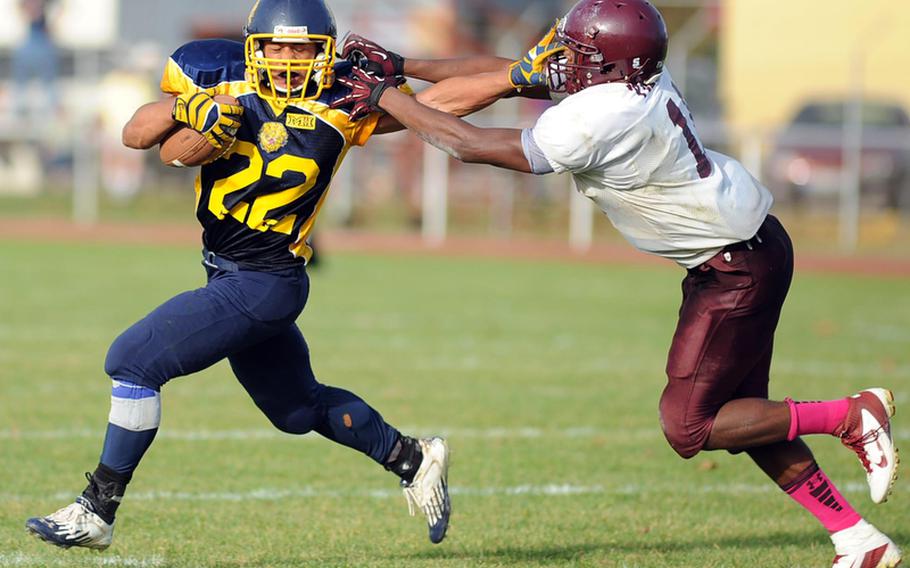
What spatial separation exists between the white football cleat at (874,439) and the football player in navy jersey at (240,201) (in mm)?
1704

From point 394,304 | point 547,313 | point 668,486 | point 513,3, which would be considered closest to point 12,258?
point 394,304

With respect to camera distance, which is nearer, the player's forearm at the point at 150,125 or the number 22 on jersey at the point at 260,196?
the player's forearm at the point at 150,125

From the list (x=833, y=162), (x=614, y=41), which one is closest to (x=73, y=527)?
(x=614, y=41)

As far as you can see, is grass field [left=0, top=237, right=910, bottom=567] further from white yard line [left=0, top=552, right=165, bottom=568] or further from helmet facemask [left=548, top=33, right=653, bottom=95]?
helmet facemask [left=548, top=33, right=653, bottom=95]

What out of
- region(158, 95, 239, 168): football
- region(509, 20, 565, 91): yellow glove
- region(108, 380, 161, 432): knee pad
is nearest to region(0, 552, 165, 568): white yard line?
region(108, 380, 161, 432): knee pad

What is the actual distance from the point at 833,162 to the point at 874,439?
15.0 m

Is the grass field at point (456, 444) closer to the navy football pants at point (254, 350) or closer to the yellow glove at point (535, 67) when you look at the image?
the navy football pants at point (254, 350)

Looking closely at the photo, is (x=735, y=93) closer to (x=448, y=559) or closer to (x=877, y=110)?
(x=877, y=110)

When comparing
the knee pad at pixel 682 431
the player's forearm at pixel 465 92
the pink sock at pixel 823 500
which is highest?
the player's forearm at pixel 465 92

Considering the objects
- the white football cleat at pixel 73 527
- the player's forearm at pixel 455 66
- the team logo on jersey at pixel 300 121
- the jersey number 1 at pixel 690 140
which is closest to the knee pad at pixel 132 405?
the white football cleat at pixel 73 527

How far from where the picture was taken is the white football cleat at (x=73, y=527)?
4059 millimetres

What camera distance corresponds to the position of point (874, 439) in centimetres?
437

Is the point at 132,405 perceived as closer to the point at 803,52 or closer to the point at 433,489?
the point at 433,489

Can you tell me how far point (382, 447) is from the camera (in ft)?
15.4
